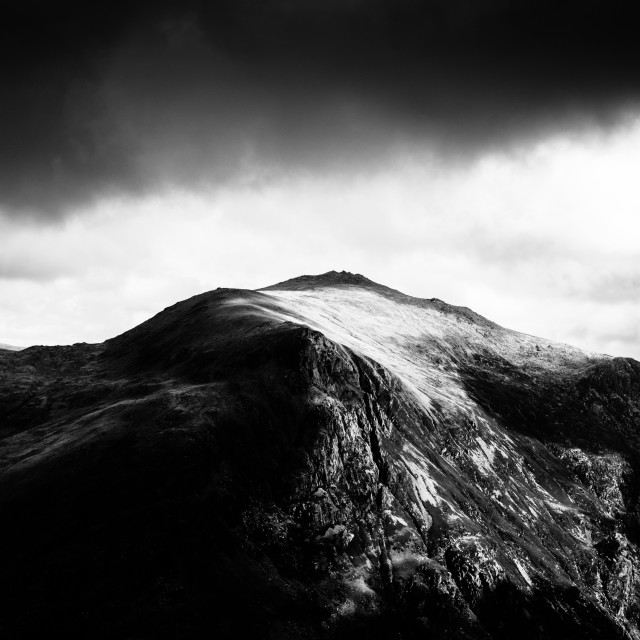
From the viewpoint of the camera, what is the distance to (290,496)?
229 feet

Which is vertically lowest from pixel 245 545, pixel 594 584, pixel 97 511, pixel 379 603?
pixel 594 584

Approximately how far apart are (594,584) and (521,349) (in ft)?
297

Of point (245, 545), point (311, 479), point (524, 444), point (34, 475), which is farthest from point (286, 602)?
point (524, 444)

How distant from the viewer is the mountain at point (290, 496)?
178ft

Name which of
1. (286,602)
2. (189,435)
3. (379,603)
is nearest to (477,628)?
(379,603)

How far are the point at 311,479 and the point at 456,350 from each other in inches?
3625

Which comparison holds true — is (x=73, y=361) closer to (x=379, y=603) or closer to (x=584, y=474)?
(x=379, y=603)

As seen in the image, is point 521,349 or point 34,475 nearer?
point 34,475

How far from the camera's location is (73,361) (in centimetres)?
11781

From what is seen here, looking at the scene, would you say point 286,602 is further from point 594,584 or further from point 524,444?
point 524,444

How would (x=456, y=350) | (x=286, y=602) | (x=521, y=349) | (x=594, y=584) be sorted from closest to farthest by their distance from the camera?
1. (x=286, y=602)
2. (x=594, y=584)
3. (x=456, y=350)
4. (x=521, y=349)

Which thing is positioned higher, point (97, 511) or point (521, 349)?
point (521, 349)

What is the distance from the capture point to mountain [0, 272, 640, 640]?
54250mm

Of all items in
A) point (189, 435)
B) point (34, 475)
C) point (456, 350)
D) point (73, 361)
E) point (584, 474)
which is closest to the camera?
point (34, 475)
